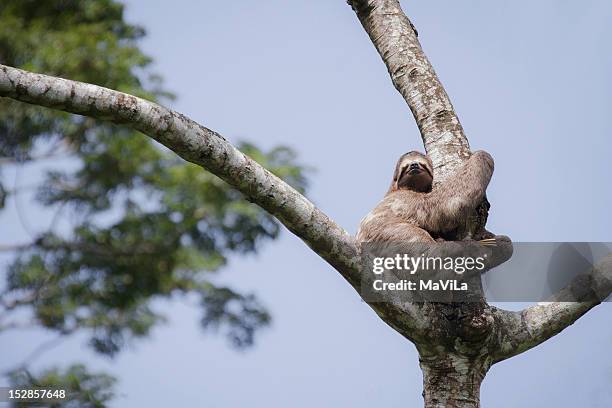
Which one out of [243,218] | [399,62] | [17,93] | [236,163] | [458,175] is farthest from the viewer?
[243,218]

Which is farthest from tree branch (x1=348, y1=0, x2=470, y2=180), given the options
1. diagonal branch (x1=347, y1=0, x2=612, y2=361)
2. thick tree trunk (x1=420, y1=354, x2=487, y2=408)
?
thick tree trunk (x1=420, y1=354, x2=487, y2=408)

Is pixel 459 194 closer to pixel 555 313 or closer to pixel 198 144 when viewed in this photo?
pixel 555 313

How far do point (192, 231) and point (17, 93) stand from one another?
435 inches

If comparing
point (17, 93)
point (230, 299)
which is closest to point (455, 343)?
point (17, 93)

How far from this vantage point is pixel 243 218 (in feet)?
50.3

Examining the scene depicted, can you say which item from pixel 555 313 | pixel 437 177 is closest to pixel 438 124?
pixel 437 177

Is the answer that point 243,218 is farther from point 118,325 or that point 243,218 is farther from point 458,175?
point 458,175

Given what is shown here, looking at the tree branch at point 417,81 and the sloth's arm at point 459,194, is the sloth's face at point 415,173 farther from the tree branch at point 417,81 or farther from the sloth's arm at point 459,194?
the tree branch at point 417,81

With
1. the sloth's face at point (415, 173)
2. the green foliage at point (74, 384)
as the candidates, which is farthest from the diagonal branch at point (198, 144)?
the green foliage at point (74, 384)

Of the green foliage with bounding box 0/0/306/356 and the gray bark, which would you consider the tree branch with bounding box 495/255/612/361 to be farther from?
the green foliage with bounding box 0/0/306/356

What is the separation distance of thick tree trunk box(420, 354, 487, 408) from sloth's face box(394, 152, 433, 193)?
2.25 meters

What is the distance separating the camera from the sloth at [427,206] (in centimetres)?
630

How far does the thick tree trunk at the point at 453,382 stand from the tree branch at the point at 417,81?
1483mm

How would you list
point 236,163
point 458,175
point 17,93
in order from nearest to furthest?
point 17,93 → point 236,163 → point 458,175
